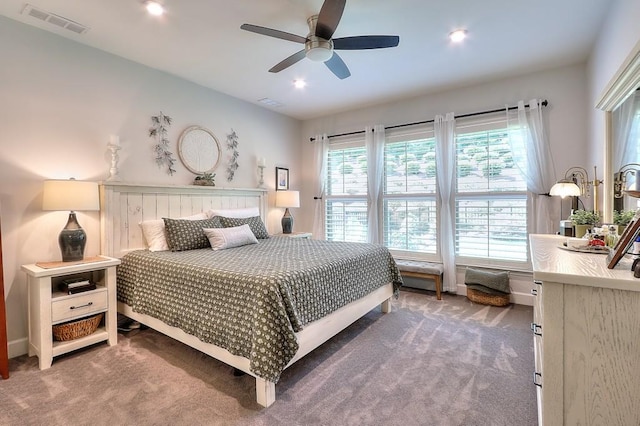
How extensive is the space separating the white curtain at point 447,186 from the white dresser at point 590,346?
9.41 feet

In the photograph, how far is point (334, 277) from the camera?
7.86ft

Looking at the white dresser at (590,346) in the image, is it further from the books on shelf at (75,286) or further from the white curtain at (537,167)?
the books on shelf at (75,286)

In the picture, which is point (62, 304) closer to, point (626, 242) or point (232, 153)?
point (232, 153)

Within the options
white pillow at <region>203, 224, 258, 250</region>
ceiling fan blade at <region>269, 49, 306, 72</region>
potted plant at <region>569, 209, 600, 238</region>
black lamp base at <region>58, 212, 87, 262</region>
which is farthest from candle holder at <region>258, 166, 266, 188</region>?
potted plant at <region>569, 209, 600, 238</region>

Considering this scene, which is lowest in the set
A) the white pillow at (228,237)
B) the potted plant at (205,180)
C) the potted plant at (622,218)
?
the white pillow at (228,237)

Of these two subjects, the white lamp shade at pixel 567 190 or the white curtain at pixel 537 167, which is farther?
the white curtain at pixel 537 167

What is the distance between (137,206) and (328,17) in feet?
8.51

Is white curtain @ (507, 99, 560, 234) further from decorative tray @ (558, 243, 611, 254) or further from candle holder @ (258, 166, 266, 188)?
candle holder @ (258, 166, 266, 188)

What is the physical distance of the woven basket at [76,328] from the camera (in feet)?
7.83

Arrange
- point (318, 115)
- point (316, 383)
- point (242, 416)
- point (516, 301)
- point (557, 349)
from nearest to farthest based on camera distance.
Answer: point (557, 349)
point (242, 416)
point (316, 383)
point (516, 301)
point (318, 115)

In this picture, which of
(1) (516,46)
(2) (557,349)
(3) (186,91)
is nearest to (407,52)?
(1) (516,46)

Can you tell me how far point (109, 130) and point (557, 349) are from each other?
377 centimetres

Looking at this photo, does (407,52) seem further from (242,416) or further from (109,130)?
(242,416)

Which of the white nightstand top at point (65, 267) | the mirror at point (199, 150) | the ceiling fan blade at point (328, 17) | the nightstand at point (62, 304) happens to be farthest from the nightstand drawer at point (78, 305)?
the ceiling fan blade at point (328, 17)
